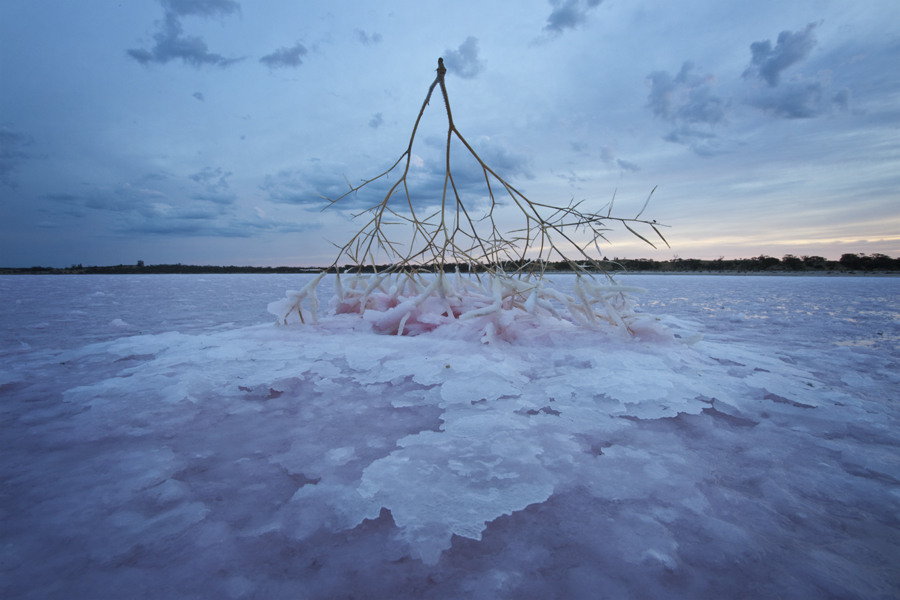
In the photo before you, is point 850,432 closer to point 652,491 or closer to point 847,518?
point 847,518

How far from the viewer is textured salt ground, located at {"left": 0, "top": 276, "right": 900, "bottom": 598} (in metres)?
0.47

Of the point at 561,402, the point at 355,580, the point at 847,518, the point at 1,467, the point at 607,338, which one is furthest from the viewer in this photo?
the point at 607,338

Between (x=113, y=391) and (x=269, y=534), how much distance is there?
36.2 inches

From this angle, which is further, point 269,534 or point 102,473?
point 102,473

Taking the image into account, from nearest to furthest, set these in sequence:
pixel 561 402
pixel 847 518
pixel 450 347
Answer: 1. pixel 847 518
2. pixel 561 402
3. pixel 450 347

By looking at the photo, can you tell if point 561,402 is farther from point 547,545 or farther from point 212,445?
point 212,445

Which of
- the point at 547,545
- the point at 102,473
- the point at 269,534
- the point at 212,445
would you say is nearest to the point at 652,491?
the point at 547,545

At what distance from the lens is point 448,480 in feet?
2.14

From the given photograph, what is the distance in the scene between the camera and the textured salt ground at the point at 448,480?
0.47 metres

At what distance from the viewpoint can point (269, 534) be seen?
53cm

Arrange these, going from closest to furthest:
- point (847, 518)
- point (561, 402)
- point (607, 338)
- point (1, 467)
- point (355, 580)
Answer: point (355, 580), point (847, 518), point (1, 467), point (561, 402), point (607, 338)

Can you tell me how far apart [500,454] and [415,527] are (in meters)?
0.25

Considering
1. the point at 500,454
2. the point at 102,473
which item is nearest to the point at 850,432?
the point at 500,454

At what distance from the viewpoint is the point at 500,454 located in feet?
2.42
